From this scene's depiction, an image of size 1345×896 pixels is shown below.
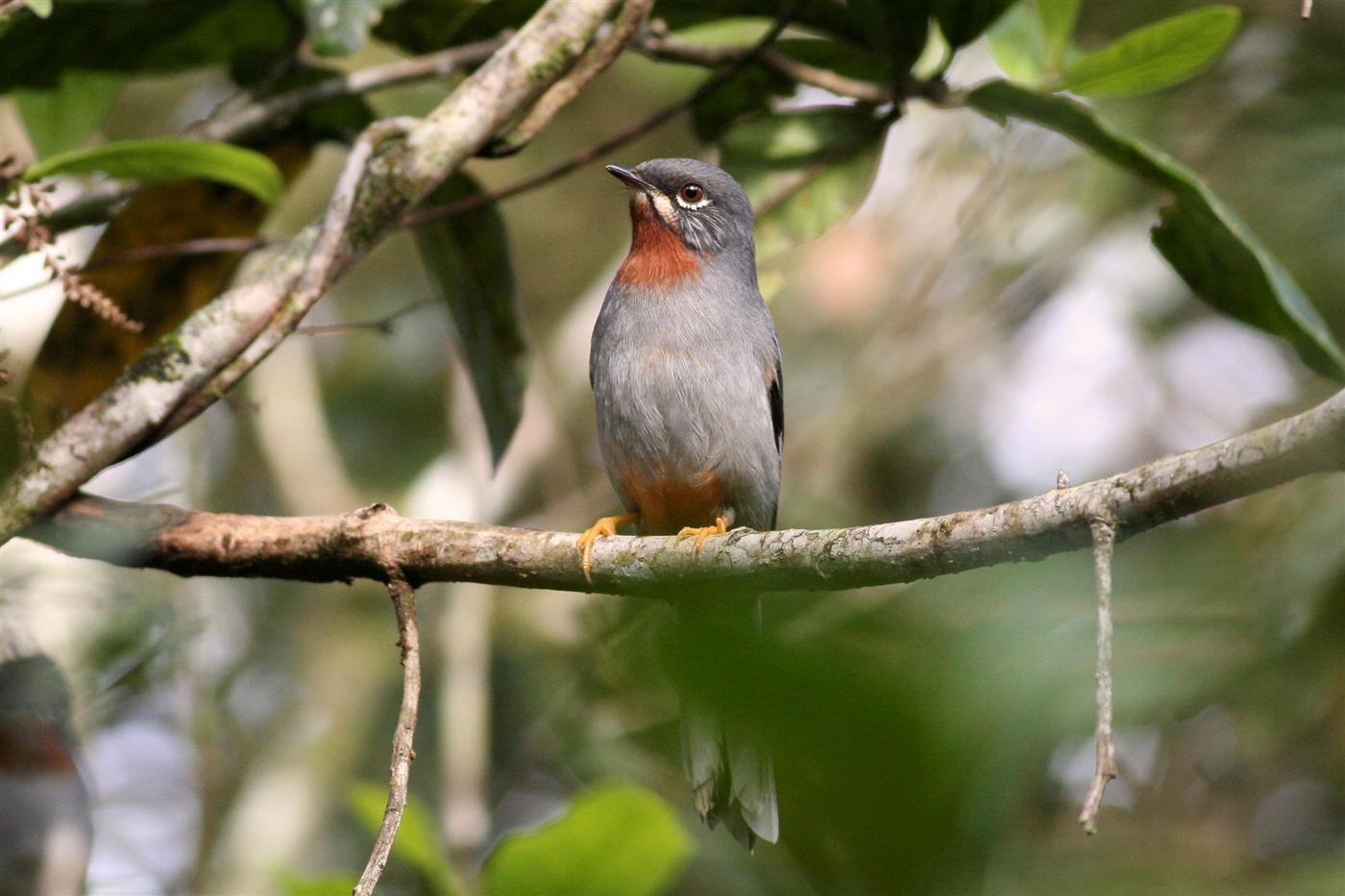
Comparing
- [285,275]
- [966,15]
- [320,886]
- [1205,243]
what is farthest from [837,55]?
[320,886]

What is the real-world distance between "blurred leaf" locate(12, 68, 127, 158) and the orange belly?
226 centimetres

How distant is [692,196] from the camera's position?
5.14 meters

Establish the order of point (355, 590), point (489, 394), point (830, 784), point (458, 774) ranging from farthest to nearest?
point (355, 590)
point (458, 774)
point (489, 394)
point (830, 784)

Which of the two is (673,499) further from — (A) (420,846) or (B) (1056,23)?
(B) (1056,23)

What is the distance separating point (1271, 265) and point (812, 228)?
5.41ft

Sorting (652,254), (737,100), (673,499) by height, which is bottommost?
(673,499)

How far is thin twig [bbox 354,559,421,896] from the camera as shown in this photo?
7.32ft

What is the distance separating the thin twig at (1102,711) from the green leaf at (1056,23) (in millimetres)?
2597

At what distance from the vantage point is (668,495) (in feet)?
15.4

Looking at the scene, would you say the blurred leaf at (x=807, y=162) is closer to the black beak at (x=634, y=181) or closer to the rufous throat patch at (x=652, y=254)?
the rufous throat patch at (x=652, y=254)

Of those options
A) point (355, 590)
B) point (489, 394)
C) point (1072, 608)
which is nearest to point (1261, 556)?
point (489, 394)

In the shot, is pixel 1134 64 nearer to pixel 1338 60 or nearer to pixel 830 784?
pixel 830 784

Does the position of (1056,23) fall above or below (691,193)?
above

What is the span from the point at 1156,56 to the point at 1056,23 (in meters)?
0.38
